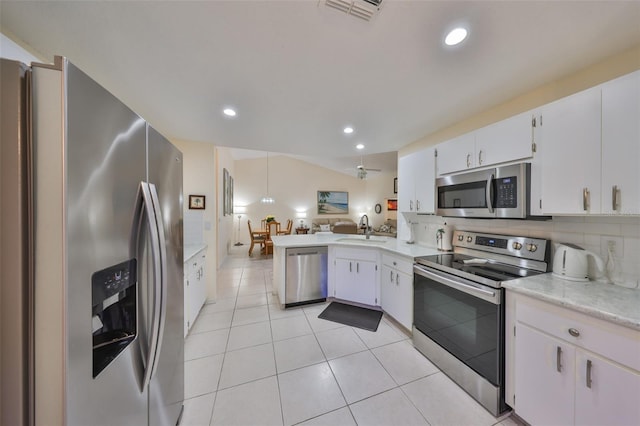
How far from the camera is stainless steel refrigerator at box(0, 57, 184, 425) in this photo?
0.53 meters

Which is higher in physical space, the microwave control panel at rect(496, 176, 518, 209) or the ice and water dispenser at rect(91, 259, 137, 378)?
the microwave control panel at rect(496, 176, 518, 209)

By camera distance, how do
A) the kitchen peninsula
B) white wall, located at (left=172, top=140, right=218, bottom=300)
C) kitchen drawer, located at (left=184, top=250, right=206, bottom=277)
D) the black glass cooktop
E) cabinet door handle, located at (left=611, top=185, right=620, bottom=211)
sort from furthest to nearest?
white wall, located at (left=172, top=140, right=218, bottom=300) → the kitchen peninsula → kitchen drawer, located at (left=184, top=250, right=206, bottom=277) → the black glass cooktop → cabinet door handle, located at (left=611, top=185, right=620, bottom=211)

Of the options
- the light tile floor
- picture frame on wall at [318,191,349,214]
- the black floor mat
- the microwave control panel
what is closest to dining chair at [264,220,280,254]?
picture frame on wall at [318,191,349,214]

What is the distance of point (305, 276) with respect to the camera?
9.73 feet

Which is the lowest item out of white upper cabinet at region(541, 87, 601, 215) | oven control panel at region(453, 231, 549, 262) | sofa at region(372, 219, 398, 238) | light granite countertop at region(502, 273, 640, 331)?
sofa at region(372, 219, 398, 238)

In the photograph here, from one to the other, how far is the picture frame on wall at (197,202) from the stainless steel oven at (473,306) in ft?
9.41

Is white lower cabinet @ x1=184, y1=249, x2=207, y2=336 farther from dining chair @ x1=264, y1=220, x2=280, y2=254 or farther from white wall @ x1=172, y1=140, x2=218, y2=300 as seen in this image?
dining chair @ x1=264, y1=220, x2=280, y2=254

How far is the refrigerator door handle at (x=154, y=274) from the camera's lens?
0.88 m

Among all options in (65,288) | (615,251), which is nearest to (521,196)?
(615,251)

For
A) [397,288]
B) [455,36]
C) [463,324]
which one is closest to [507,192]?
[463,324]

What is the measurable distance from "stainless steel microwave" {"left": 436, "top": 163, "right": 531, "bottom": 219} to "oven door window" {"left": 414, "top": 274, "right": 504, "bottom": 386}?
719mm

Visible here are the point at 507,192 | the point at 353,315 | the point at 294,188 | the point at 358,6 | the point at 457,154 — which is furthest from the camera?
the point at 294,188

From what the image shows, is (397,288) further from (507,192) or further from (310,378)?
(507,192)

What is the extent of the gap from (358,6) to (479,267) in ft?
6.46
